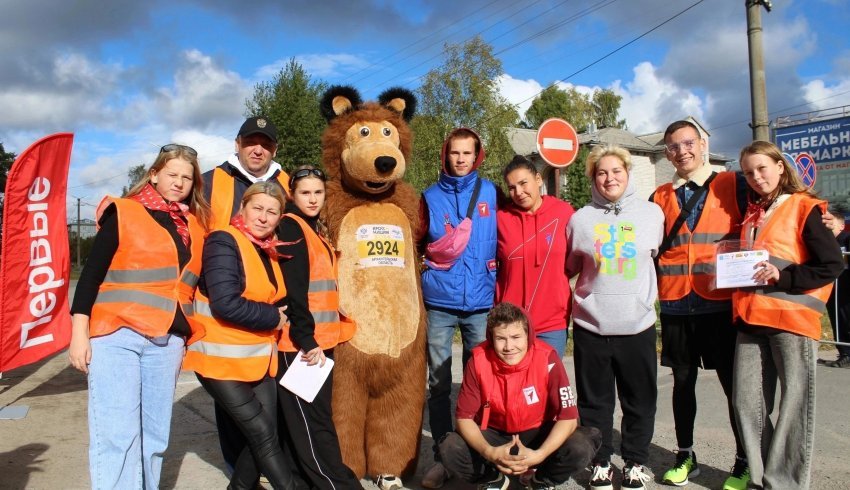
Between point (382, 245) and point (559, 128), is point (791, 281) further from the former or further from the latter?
point (559, 128)

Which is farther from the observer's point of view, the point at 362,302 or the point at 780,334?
the point at 362,302

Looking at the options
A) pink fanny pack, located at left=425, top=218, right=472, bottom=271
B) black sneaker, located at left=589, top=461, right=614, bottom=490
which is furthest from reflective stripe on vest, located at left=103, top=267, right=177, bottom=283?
black sneaker, located at left=589, top=461, right=614, bottom=490

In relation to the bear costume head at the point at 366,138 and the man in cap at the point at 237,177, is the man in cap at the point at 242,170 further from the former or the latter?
the bear costume head at the point at 366,138

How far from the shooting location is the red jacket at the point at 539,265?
383 centimetres

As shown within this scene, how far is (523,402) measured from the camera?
345 cm

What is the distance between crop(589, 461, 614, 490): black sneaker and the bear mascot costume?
1032 mm

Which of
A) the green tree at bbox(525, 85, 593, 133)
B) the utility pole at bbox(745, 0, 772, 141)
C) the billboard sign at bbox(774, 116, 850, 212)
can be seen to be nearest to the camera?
the utility pole at bbox(745, 0, 772, 141)

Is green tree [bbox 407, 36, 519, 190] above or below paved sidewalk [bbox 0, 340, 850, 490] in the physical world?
above

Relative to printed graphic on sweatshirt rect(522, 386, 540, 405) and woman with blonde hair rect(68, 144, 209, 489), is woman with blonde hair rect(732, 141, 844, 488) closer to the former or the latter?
printed graphic on sweatshirt rect(522, 386, 540, 405)

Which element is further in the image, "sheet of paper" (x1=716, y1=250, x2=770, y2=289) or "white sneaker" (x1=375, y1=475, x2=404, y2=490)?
"white sneaker" (x1=375, y1=475, x2=404, y2=490)

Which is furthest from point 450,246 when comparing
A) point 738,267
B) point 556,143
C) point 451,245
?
point 556,143

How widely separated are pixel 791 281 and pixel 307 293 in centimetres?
245

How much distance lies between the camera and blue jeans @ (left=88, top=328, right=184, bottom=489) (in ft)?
9.39

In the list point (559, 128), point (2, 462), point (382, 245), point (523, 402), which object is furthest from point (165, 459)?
point (559, 128)
